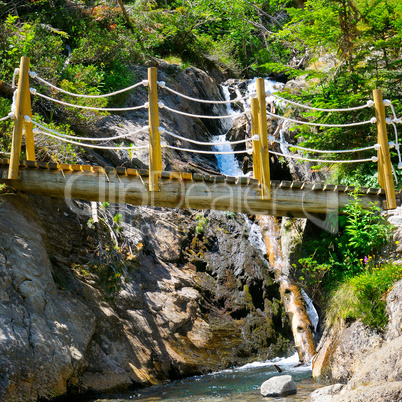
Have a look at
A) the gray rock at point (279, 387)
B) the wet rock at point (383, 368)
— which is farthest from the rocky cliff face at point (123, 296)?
the wet rock at point (383, 368)

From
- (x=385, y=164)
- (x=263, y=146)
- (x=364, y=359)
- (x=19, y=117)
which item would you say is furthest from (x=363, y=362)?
(x=19, y=117)

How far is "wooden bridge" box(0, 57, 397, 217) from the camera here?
20.1 ft

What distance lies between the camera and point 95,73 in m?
11.3

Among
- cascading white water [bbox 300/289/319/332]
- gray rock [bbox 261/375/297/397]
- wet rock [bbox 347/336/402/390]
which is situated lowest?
gray rock [bbox 261/375/297/397]

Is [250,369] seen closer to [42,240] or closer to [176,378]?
[176,378]

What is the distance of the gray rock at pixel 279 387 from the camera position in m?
A: 5.49

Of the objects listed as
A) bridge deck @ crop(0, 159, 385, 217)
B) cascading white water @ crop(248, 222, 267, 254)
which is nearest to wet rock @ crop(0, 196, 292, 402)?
cascading white water @ crop(248, 222, 267, 254)

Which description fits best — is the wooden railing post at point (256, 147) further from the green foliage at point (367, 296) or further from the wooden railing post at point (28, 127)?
the wooden railing post at point (28, 127)

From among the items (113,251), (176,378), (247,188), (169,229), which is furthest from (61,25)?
(176,378)

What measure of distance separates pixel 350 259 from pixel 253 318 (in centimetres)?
243

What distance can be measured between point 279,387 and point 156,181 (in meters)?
2.95

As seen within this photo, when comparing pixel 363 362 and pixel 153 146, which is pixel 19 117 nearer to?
pixel 153 146

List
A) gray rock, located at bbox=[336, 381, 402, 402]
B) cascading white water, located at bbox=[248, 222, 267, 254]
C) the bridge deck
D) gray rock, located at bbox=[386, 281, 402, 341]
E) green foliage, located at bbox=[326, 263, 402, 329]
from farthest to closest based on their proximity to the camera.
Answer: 1. cascading white water, located at bbox=[248, 222, 267, 254]
2. the bridge deck
3. green foliage, located at bbox=[326, 263, 402, 329]
4. gray rock, located at bbox=[386, 281, 402, 341]
5. gray rock, located at bbox=[336, 381, 402, 402]

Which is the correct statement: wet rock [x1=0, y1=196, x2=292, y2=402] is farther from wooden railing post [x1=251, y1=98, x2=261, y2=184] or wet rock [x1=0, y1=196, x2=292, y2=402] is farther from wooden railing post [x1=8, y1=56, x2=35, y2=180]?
wooden railing post [x1=251, y1=98, x2=261, y2=184]
